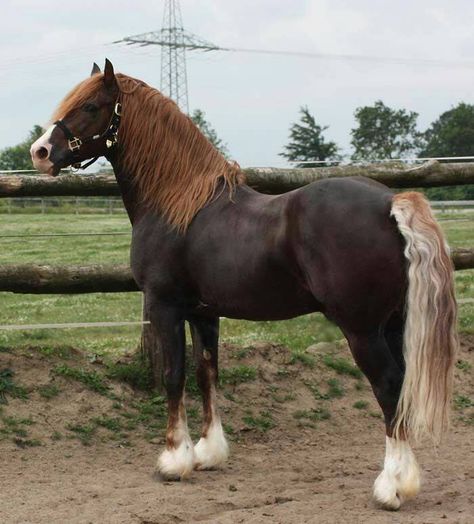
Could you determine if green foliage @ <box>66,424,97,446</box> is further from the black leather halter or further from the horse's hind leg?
the horse's hind leg

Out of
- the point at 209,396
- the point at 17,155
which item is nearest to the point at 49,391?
the point at 209,396

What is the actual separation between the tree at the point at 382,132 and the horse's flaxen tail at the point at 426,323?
51.6 meters

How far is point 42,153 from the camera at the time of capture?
5.24 meters


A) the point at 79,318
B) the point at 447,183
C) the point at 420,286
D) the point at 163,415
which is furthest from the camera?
the point at 79,318

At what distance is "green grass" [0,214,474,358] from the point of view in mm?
7648

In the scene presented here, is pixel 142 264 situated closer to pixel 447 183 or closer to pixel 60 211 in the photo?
pixel 447 183

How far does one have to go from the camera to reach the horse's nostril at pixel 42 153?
523 cm

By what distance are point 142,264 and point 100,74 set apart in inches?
47.9

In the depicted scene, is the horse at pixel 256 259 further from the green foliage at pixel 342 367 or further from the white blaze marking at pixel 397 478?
the green foliage at pixel 342 367

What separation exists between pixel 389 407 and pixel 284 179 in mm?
2628

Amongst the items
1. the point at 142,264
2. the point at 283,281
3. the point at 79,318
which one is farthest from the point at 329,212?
the point at 79,318

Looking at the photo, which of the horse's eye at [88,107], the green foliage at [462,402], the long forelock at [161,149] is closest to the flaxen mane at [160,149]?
the long forelock at [161,149]

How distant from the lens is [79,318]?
10.5m

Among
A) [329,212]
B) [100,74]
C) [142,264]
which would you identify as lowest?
[142,264]
